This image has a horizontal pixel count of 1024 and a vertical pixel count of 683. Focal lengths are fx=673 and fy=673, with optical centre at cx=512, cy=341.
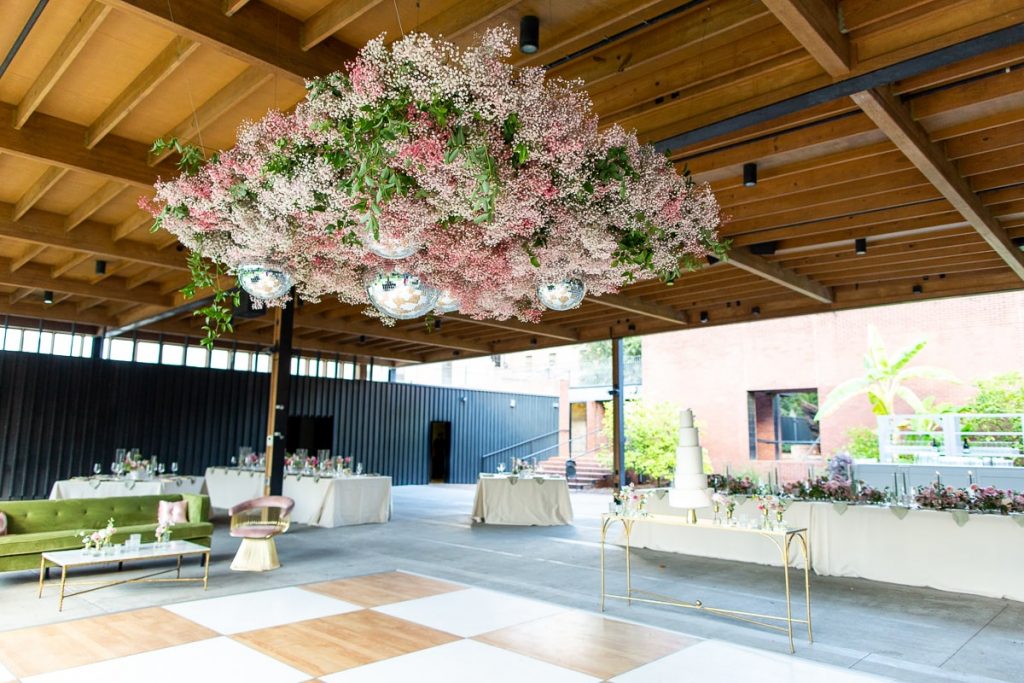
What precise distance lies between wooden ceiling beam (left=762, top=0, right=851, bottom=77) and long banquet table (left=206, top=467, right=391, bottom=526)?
888 cm

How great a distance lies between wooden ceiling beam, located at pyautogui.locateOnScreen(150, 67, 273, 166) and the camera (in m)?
4.37

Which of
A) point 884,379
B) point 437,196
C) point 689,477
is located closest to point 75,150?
point 437,196

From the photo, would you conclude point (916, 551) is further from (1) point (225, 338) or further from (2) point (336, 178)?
(1) point (225, 338)

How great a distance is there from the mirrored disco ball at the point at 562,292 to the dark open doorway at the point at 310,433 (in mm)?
14843

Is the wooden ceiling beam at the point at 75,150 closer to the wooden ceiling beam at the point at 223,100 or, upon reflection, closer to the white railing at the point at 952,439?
the wooden ceiling beam at the point at 223,100

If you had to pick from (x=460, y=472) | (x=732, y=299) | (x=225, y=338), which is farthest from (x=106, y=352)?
(x=732, y=299)

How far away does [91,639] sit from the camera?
4488mm

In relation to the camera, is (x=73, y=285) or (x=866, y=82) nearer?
(x=866, y=82)

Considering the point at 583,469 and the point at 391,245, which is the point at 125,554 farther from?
the point at 583,469

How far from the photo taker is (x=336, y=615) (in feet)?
17.2

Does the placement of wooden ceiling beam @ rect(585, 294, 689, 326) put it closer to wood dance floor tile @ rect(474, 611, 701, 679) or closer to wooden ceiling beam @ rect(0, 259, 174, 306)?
wood dance floor tile @ rect(474, 611, 701, 679)

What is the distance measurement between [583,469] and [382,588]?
15.1m

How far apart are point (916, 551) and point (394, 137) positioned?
21.6ft

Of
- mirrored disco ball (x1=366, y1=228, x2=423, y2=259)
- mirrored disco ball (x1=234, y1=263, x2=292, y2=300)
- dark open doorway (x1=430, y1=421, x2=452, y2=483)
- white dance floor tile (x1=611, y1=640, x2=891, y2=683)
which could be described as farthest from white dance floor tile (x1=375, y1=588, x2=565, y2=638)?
dark open doorway (x1=430, y1=421, x2=452, y2=483)
